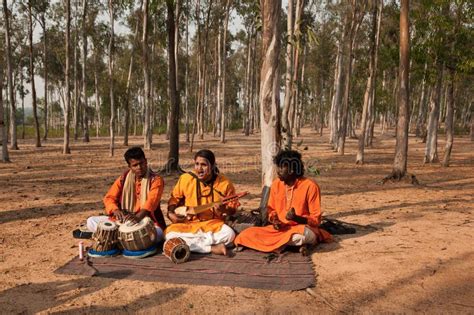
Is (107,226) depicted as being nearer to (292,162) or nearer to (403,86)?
(292,162)

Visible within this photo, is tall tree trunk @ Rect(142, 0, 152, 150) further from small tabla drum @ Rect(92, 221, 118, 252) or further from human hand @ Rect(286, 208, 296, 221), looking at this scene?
human hand @ Rect(286, 208, 296, 221)

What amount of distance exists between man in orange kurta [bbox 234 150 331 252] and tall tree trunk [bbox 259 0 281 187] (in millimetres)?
1055

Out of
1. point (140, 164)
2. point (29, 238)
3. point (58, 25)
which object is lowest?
point (29, 238)

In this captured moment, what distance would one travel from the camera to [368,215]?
22.8 ft

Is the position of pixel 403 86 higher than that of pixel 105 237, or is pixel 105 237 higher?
pixel 403 86

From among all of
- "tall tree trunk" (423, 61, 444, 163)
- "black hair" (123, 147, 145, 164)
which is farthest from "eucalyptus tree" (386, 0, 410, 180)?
"black hair" (123, 147, 145, 164)

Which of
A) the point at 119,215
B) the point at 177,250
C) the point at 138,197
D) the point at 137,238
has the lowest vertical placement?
the point at 177,250

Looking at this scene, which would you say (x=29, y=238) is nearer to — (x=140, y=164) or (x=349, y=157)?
(x=140, y=164)

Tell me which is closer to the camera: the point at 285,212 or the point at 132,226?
the point at 132,226

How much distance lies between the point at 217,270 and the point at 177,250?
527 mm

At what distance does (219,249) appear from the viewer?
4.65m

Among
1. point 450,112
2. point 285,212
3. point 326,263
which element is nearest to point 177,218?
point 285,212

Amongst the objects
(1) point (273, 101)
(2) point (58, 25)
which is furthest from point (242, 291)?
(2) point (58, 25)

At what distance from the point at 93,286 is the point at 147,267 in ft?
1.98
